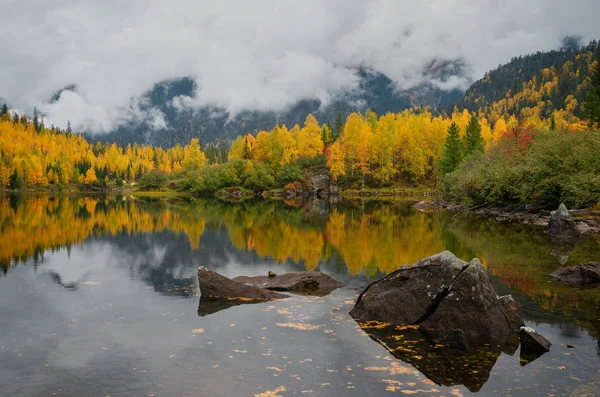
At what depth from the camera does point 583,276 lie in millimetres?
25344

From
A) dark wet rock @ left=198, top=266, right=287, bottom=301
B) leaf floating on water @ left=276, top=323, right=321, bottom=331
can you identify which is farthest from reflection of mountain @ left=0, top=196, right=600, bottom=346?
leaf floating on water @ left=276, top=323, right=321, bottom=331

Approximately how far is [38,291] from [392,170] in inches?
4629

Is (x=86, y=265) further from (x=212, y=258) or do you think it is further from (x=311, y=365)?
(x=311, y=365)

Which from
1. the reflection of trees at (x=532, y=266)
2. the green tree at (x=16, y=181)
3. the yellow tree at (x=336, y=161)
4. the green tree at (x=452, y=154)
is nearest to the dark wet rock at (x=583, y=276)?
the reflection of trees at (x=532, y=266)

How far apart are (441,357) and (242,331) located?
7.23m

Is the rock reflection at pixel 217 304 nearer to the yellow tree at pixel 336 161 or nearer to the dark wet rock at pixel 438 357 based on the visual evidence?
the dark wet rock at pixel 438 357

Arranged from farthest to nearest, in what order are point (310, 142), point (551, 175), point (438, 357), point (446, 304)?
point (310, 142)
point (551, 175)
point (446, 304)
point (438, 357)

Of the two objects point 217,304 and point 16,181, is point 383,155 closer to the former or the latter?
point 217,304


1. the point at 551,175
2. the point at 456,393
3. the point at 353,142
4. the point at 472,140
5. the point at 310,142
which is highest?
the point at 310,142

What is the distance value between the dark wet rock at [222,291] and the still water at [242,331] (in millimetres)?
905

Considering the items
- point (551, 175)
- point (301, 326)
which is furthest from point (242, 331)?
point (551, 175)

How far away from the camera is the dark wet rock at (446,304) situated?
17.2 metres

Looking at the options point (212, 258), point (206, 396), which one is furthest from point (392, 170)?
point (206, 396)

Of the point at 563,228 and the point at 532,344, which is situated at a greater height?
the point at 563,228
